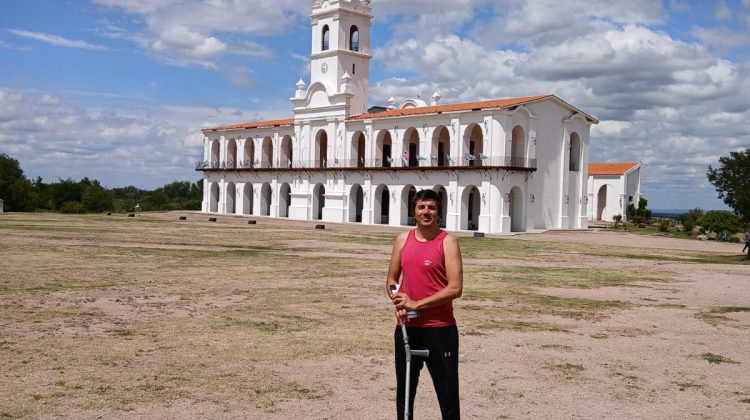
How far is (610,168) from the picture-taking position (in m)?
66.6

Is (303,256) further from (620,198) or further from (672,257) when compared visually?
(620,198)

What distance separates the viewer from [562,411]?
264 inches

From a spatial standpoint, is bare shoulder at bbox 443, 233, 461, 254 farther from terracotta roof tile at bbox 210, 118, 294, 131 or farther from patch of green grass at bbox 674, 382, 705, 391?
terracotta roof tile at bbox 210, 118, 294, 131

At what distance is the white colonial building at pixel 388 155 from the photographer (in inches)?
1729

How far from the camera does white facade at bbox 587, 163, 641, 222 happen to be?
2534 inches

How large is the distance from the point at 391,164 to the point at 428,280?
148 ft

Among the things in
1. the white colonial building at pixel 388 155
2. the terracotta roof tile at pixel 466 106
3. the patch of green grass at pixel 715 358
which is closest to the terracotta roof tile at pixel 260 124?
the white colonial building at pixel 388 155

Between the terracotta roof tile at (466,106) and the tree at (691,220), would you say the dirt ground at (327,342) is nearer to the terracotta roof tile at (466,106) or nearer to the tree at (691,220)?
the terracotta roof tile at (466,106)

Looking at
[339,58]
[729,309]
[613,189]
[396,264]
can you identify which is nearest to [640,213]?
[613,189]

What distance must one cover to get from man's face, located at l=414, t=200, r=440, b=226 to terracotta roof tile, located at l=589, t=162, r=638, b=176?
63097 millimetres

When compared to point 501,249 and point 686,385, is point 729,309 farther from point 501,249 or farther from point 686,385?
point 501,249

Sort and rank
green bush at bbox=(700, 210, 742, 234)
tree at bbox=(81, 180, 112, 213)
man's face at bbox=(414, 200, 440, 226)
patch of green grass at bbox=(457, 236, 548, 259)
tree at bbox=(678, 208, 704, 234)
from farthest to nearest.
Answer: tree at bbox=(81, 180, 112, 213), tree at bbox=(678, 208, 704, 234), green bush at bbox=(700, 210, 742, 234), patch of green grass at bbox=(457, 236, 548, 259), man's face at bbox=(414, 200, 440, 226)

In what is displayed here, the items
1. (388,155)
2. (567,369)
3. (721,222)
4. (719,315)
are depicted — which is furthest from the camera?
(388,155)

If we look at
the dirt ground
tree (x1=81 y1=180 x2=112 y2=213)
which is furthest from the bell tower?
the dirt ground
